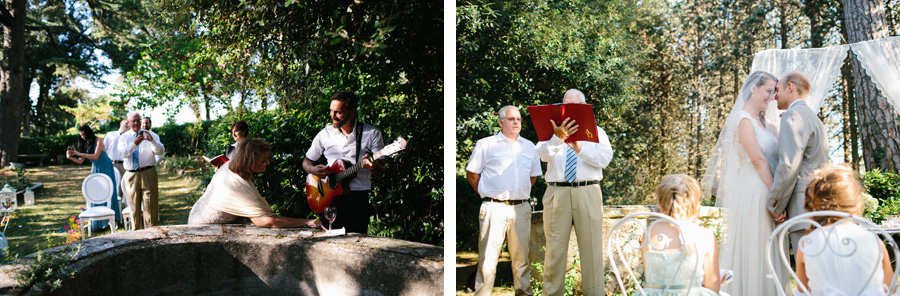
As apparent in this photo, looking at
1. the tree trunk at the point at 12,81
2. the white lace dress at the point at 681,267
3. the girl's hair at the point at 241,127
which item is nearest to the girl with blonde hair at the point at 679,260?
the white lace dress at the point at 681,267

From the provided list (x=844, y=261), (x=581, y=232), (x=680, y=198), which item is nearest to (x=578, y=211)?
(x=581, y=232)

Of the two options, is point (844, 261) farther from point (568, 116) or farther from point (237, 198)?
point (237, 198)

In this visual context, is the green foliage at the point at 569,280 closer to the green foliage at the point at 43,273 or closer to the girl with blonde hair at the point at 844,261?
the girl with blonde hair at the point at 844,261

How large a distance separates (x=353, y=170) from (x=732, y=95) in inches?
202

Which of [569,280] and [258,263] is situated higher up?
[258,263]

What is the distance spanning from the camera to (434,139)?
3.54m

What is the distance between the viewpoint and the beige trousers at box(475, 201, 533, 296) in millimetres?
3332

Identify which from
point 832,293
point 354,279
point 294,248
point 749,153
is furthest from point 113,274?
point 749,153

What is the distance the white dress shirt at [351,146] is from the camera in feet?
10.9

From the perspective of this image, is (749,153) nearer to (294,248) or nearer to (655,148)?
(294,248)

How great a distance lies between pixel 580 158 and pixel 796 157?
111 cm

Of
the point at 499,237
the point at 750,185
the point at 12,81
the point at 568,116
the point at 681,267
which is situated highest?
the point at 12,81

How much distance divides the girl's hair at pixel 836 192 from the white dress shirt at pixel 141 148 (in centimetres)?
411

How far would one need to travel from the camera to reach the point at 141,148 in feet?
13.7
